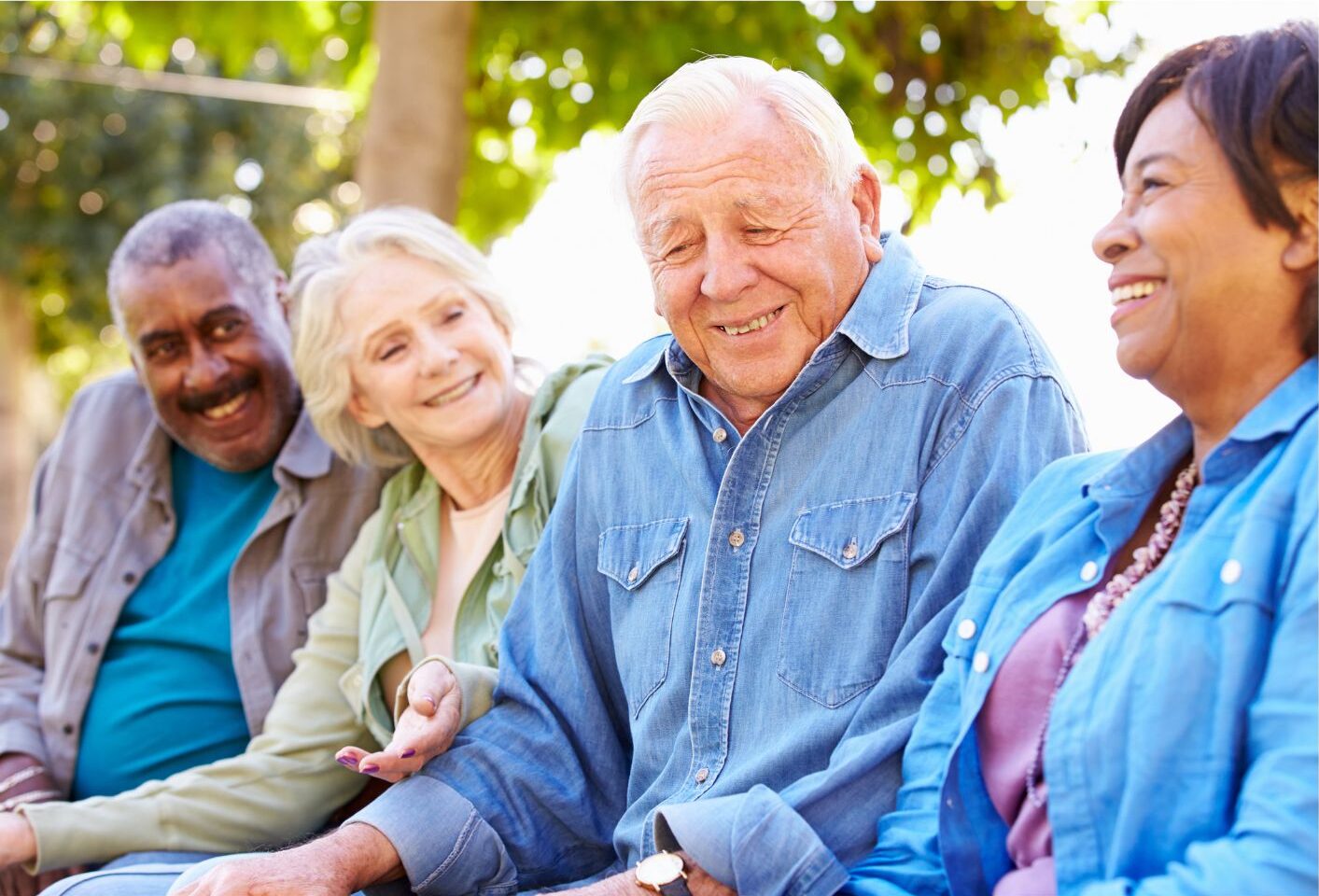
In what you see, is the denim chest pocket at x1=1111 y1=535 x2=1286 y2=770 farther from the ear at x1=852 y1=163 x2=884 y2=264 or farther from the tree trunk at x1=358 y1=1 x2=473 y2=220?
the tree trunk at x1=358 y1=1 x2=473 y2=220

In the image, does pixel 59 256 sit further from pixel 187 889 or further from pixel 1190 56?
pixel 1190 56

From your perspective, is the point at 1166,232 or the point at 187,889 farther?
the point at 187,889

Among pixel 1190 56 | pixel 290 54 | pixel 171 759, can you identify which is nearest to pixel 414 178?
pixel 290 54

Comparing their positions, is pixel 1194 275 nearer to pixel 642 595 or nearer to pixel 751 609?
pixel 751 609

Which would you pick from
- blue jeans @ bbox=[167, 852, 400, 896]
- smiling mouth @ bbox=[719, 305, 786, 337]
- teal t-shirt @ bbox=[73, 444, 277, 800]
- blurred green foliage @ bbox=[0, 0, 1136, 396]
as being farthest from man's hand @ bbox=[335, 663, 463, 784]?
blurred green foliage @ bbox=[0, 0, 1136, 396]

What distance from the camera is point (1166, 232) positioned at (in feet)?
5.65

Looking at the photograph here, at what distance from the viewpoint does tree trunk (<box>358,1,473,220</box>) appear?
4781mm

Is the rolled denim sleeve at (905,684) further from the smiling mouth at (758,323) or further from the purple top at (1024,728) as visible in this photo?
the smiling mouth at (758,323)

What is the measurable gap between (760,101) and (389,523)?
56.8 inches

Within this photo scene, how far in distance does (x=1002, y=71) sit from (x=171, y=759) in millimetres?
3585

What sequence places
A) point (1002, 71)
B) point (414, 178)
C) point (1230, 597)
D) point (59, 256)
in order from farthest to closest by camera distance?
point (59, 256) → point (1002, 71) → point (414, 178) → point (1230, 597)

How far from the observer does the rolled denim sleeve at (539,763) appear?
98.0 inches

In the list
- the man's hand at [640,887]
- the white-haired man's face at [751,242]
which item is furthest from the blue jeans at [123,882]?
the white-haired man's face at [751,242]

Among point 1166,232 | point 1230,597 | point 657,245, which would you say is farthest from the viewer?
point 657,245
